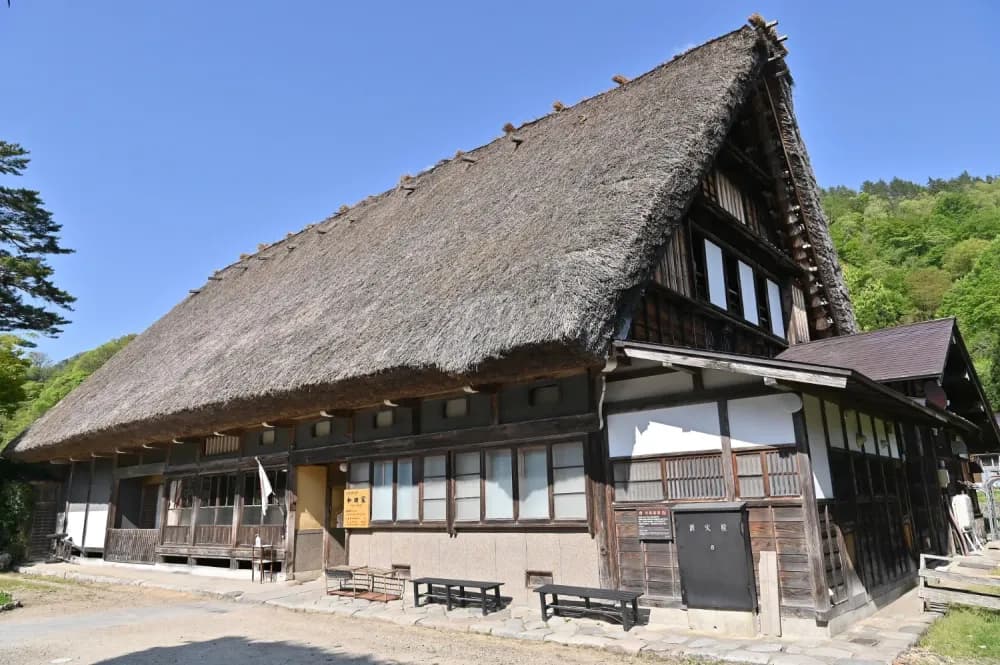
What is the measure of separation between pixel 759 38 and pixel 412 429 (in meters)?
8.82

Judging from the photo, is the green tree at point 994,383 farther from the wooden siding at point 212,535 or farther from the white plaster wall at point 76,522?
the white plaster wall at point 76,522

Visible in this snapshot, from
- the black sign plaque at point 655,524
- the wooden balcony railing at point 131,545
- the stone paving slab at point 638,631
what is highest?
the black sign plaque at point 655,524

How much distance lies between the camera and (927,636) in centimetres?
686

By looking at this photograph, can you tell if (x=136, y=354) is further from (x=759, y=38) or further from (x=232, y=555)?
(x=759, y=38)

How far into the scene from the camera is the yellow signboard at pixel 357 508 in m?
11.0

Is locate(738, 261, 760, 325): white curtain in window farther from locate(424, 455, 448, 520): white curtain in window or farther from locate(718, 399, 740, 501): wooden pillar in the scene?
locate(424, 455, 448, 520): white curtain in window

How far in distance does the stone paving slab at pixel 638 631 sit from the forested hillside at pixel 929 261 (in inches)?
1336

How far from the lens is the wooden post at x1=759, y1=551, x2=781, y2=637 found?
6980 millimetres

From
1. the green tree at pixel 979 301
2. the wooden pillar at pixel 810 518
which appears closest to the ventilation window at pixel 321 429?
the wooden pillar at pixel 810 518

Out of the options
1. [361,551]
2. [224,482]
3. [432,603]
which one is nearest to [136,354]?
[224,482]

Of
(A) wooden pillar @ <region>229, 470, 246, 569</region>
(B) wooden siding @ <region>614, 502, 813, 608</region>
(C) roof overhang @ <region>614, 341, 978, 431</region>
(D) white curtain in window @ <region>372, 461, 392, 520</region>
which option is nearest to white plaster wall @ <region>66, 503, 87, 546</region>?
(A) wooden pillar @ <region>229, 470, 246, 569</region>

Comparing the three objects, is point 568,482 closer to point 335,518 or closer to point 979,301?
point 335,518

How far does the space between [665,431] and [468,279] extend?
11.1 ft

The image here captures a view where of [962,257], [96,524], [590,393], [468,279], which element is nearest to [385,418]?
[468,279]
